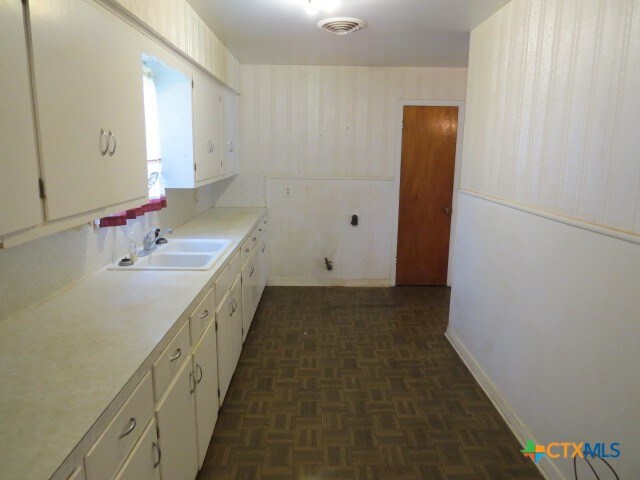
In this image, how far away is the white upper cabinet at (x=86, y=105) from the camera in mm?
1419

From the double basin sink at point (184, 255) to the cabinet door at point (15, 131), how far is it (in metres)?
1.20

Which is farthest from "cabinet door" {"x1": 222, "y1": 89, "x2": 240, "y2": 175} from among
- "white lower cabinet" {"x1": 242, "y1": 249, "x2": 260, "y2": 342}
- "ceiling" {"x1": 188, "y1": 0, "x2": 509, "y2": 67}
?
"white lower cabinet" {"x1": 242, "y1": 249, "x2": 260, "y2": 342}

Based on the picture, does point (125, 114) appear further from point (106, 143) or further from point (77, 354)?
point (77, 354)

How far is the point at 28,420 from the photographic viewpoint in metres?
1.13

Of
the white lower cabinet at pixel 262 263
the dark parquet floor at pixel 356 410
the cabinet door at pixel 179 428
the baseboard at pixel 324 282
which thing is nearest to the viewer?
the cabinet door at pixel 179 428

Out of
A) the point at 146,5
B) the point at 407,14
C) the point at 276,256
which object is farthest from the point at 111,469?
the point at 276,256

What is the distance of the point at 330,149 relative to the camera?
5055 millimetres

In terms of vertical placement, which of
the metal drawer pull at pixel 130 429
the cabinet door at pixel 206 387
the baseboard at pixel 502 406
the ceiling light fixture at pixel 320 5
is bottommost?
the baseboard at pixel 502 406

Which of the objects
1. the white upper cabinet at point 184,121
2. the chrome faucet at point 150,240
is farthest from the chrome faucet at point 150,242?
the white upper cabinet at point 184,121

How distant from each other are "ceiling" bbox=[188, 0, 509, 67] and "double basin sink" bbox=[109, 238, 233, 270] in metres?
1.55

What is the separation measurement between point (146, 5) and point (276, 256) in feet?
11.4

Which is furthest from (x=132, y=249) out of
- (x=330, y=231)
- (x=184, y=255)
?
(x=330, y=231)

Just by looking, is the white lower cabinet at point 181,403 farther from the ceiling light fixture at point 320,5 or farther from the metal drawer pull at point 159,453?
the ceiling light fixture at point 320,5

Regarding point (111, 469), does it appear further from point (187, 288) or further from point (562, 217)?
point (562, 217)
